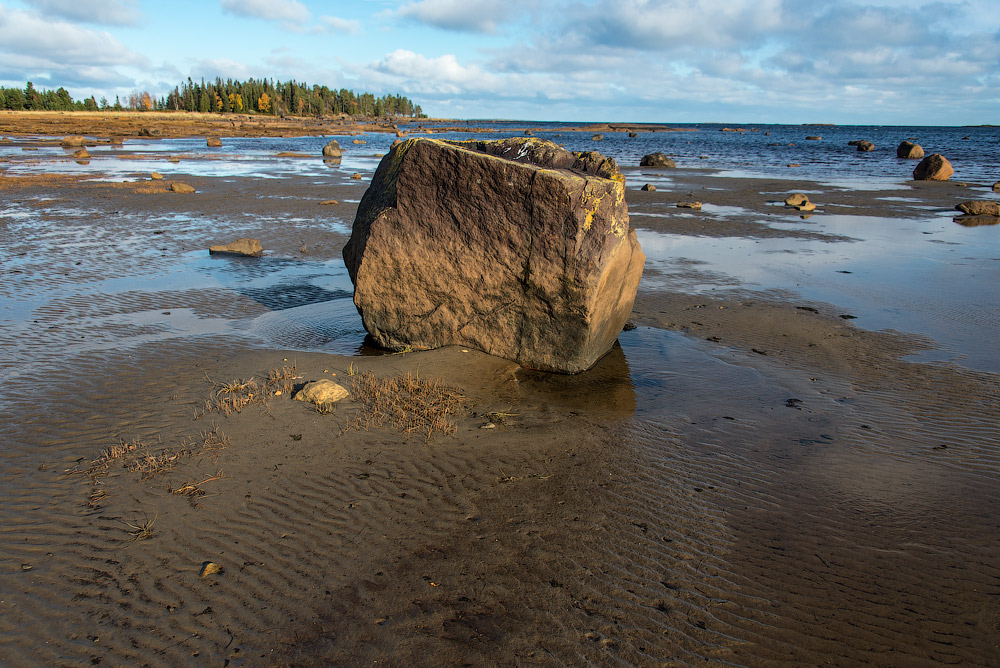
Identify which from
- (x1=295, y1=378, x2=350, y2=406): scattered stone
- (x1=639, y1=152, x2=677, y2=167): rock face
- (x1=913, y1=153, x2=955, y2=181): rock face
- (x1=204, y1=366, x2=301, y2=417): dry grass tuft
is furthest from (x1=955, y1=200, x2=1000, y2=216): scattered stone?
(x1=204, y1=366, x2=301, y2=417): dry grass tuft

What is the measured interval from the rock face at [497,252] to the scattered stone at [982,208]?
63.1 ft

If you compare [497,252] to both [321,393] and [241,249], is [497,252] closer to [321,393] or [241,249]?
[321,393]

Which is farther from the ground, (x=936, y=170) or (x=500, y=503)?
(x=936, y=170)

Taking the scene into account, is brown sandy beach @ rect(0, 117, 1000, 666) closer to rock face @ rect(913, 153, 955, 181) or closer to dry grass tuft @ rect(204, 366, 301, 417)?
dry grass tuft @ rect(204, 366, 301, 417)

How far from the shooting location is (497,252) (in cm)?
727

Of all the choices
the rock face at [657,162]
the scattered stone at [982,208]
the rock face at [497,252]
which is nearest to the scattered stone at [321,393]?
the rock face at [497,252]

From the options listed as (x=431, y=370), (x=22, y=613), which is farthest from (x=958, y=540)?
(x=22, y=613)

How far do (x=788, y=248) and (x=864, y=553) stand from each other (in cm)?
1254

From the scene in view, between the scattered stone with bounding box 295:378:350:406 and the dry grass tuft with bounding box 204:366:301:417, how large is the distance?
0.71 feet

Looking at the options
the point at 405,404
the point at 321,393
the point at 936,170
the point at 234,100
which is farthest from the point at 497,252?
the point at 234,100

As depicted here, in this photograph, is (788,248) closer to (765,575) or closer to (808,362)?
(808,362)

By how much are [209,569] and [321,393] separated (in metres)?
2.50

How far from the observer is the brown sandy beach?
342 centimetres

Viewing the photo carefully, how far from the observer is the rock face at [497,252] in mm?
7012
